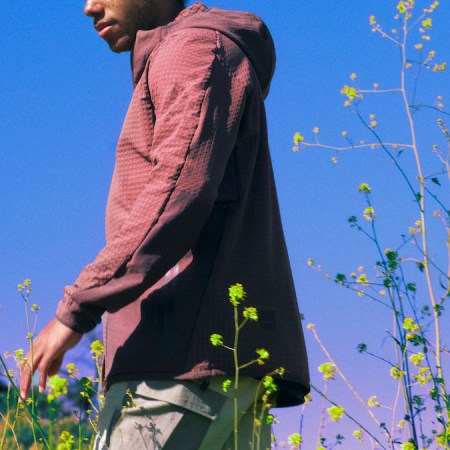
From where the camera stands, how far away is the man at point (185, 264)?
2.18 m

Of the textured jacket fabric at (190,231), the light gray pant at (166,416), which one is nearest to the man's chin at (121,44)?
the textured jacket fabric at (190,231)

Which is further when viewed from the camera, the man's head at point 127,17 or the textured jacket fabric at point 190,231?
the man's head at point 127,17

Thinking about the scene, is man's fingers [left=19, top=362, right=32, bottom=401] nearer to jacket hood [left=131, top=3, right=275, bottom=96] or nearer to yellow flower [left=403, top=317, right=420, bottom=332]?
jacket hood [left=131, top=3, right=275, bottom=96]

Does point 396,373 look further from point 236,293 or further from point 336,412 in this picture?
point 236,293

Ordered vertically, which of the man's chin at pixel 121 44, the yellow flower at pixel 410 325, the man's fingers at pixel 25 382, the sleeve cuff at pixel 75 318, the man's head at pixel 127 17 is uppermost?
the man's head at pixel 127 17

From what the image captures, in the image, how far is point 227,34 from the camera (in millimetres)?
2584

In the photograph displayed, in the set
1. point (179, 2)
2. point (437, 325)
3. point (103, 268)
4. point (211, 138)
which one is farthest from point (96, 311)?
point (437, 325)

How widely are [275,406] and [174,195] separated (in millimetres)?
722

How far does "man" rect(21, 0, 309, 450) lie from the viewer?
218cm

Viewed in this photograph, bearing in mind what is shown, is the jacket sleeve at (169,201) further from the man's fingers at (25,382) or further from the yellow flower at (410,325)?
the yellow flower at (410,325)

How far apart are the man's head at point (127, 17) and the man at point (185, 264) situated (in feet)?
0.87

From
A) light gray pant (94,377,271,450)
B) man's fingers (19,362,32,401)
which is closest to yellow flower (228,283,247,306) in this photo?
light gray pant (94,377,271,450)

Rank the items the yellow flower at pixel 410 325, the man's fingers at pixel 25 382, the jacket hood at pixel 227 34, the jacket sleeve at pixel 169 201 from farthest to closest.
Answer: the yellow flower at pixel 410 325 → the jacket hood at pixel 227 34 → the man's fingers at pixel 25 382 → the jacket sleeve at pixel 169 201

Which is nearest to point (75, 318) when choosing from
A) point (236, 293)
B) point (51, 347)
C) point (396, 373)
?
point (51, 347)
